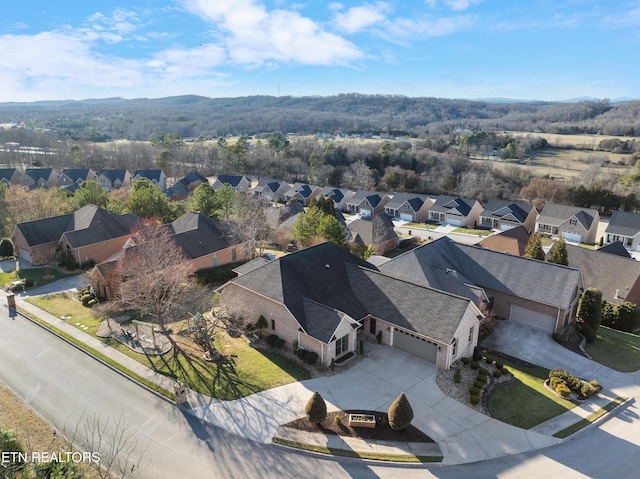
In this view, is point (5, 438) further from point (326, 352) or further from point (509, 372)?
point (509, 372)

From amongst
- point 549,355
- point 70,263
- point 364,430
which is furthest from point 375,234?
point 70,263

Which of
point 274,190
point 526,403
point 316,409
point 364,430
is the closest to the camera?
point 316,409

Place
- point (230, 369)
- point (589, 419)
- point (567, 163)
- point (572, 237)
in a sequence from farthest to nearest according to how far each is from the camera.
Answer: point (567, 163) < point (572, 237) < point (230, 369) < point (589, 419)

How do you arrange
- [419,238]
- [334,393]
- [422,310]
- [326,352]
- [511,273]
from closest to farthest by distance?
[334,393]
[326,352]
[422,310]
[511,273]
[419,238]

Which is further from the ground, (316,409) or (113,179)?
(113,179)

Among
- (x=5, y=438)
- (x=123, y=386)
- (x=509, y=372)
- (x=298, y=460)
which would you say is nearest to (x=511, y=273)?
(x=509, y=372)

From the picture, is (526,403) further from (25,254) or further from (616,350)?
(25,254)
